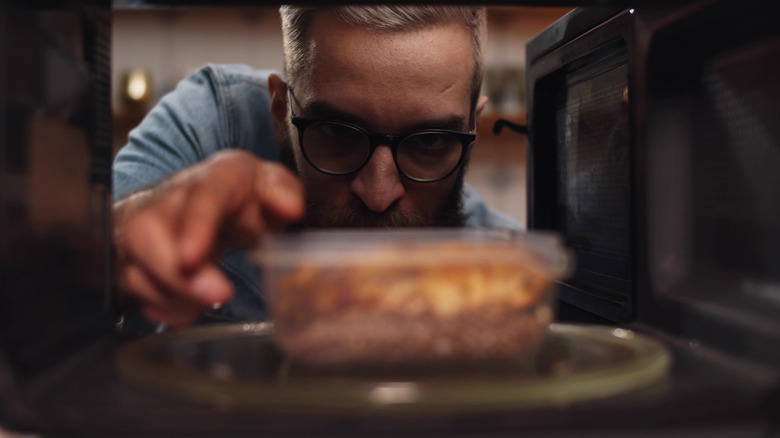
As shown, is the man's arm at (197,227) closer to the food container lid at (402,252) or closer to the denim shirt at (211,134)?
the food container lid at (402,252)

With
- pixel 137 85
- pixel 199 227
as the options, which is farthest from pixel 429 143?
pixel 137 85

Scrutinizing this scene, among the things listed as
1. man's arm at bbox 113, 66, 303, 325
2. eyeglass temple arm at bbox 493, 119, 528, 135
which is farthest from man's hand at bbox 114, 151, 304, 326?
eyeglass temple arm at bbox 493, 119, 528, 135

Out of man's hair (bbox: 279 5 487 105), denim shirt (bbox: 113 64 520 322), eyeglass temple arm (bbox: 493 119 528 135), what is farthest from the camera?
denim shirt (bbox: 113 64 520 322)

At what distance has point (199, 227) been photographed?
0.43 m

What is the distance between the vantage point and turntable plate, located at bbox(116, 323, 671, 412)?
33cm

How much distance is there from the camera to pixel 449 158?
3.71 feet

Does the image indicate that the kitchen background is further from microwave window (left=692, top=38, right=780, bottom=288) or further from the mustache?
microwave window (left=692, top=38, right=780, bottom=288)

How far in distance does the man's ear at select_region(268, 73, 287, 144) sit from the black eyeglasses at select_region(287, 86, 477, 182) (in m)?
0.23

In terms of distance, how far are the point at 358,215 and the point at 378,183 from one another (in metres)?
0.08

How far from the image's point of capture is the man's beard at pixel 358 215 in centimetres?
110

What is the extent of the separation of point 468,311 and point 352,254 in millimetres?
80

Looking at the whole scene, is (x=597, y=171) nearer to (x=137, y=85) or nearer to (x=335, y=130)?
(x=335, y=130)

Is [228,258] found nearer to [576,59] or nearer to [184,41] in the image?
[576,59]

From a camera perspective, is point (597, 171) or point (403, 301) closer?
point (403, 301)
